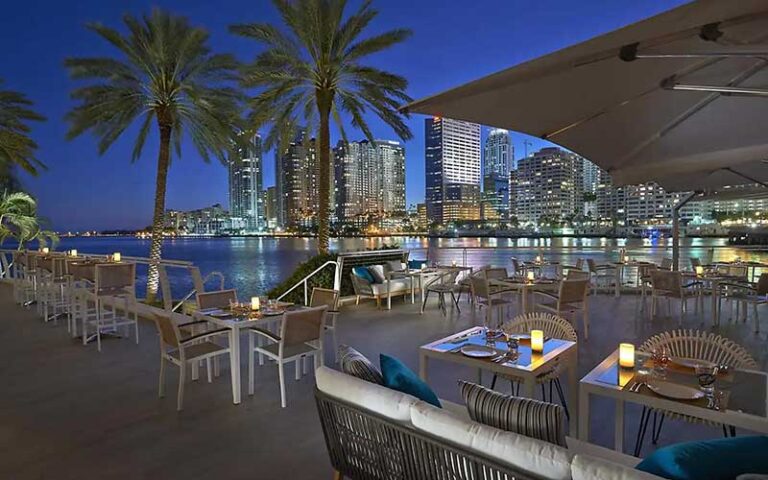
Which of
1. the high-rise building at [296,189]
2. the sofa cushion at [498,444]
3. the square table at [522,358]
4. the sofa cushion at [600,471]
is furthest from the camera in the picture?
the high-rise building at [296,189]

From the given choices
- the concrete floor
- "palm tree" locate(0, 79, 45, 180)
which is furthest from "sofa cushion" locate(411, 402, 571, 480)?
"palm tree" locate(0, 79, 45, 180)

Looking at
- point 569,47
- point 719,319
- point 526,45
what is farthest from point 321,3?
point 526,45

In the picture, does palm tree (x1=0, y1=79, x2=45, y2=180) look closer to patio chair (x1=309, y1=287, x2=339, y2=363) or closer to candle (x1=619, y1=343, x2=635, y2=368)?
patio chair (x1=309, y1=287, x2=339, y2=363)

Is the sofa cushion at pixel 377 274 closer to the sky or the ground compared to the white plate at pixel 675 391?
closer to the ground

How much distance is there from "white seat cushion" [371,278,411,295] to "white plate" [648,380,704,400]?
6.66 m

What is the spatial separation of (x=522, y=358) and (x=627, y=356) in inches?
25.4

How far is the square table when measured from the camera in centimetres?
284

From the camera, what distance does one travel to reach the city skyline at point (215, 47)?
40.3 feet

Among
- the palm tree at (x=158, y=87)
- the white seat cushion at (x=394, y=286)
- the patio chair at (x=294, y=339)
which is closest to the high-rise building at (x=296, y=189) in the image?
the palm tree at (x=158, y=87)

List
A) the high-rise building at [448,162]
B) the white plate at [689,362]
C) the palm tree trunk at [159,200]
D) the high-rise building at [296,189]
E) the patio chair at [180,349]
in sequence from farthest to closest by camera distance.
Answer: the high-rise building at [448,162] < the high-rise building at [296,189] < the palm tree trunk at [159,200] < the patio chair at [180,349] < the white plate at [689,362]

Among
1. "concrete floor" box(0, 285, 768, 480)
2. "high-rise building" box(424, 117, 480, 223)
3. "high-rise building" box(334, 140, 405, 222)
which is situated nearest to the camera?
"concrete floor" box(0, 285, 768, 480)

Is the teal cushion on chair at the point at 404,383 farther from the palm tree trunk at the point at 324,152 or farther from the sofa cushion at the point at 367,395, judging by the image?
the palm tree trunk at the point at 324,152

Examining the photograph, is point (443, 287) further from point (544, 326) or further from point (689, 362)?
point (689, 362)

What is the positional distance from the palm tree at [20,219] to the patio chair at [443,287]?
12.2 metres
